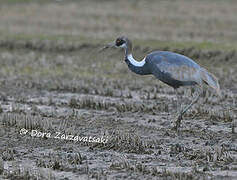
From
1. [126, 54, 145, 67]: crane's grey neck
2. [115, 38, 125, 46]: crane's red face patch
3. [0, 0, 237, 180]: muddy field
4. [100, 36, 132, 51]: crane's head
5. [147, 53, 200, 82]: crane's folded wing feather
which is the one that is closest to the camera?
[0, 0, 237, 180]: muddy field

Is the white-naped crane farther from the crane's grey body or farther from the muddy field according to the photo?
the muddy field

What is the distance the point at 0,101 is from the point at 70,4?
31207 mm

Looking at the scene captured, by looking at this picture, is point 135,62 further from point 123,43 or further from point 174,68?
point 174,68

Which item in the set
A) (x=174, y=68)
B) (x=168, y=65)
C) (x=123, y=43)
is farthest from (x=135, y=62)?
(x=174, y=68)

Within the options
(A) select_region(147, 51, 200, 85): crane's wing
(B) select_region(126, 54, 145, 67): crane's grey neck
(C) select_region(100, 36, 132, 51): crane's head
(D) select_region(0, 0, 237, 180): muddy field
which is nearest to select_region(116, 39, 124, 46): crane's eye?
(C) select_region(100, 36, 132, 51): crane's head

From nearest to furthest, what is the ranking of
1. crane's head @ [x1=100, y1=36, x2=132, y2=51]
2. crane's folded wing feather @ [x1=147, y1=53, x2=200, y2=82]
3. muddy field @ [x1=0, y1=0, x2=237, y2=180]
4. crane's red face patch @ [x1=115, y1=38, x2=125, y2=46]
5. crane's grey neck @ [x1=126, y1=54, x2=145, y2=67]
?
muddy field @ [x1=0, y1=0, x2=237, y2=180], crane's folded wing feather @ [x1=147, y1=53, x2=200, y2=82], crane's grey neck @ [x1=126, y1=54, x2=145, y2=67], crane's head @ [x1=100, y1=36, x2=132, y2=51], crane's red face patch @ [x1=115, y1=38, x2=125, y2=46]

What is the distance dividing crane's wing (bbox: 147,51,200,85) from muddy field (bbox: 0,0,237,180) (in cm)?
100

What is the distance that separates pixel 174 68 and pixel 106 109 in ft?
9.52

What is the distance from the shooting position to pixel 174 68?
12.6 m

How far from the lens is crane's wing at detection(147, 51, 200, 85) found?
1262 centimetres

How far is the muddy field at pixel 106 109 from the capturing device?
9.84 metres

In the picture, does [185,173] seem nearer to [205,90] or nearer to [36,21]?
[205,90]

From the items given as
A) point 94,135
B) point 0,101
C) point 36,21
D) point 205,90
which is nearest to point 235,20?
point 36,21

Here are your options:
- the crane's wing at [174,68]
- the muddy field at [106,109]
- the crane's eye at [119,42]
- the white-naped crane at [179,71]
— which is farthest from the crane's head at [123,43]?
the muddy field at [106,109]
